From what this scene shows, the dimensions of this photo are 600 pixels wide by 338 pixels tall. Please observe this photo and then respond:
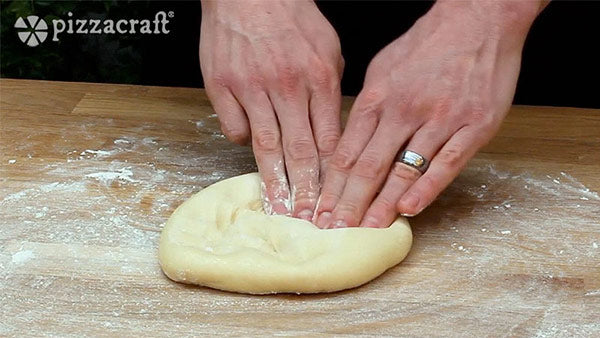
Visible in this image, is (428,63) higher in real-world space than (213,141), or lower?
higher

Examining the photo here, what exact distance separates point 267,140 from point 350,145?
15 cm

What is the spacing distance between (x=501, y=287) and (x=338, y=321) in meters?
0.27

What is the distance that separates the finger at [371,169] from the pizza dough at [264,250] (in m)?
0.05

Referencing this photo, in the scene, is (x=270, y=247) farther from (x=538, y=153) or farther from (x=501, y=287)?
(x=538, y=153)

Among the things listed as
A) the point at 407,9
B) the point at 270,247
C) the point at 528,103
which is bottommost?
the point at 528,103

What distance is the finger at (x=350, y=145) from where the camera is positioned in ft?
4.66

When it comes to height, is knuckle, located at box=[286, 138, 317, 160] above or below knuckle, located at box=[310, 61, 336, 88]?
below

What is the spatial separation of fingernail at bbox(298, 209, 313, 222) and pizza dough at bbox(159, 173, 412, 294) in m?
0.02

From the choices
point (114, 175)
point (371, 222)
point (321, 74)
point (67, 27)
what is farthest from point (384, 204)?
point (67, 27)

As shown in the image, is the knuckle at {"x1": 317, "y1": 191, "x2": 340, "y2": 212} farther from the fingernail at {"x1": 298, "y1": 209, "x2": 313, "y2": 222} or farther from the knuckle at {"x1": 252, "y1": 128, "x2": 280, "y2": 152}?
the knuckle at {"x1": 252, "y1": 128, "x2": 280, "y2": 152}

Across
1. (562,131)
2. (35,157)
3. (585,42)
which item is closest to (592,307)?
(562,131)

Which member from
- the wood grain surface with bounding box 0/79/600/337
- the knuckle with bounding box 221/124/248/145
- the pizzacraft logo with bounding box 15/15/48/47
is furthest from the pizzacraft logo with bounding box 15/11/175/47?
the knuckle with bounding box 221/124/248/145

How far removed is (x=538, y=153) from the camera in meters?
1.74

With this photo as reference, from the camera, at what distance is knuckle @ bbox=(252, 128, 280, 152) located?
1474mm
